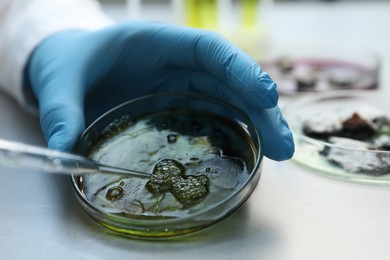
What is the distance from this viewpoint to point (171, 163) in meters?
0.95

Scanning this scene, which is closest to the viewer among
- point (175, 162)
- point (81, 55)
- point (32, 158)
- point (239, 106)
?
point (32, 158)

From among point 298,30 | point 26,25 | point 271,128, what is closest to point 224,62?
point 271,128

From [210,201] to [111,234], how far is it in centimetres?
19

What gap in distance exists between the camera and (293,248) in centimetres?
87

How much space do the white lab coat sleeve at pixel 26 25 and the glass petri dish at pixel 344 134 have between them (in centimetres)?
68

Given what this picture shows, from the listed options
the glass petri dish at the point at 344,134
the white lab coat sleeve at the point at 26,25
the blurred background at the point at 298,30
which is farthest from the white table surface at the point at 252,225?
the blurred background at the point at 298,30

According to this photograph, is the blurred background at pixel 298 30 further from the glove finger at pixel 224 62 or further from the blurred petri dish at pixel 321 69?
the glove finger at pixel 224 62

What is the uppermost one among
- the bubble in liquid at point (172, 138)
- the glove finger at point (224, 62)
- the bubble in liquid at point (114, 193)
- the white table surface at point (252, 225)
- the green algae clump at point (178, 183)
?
the glove finger at point (224, 62)

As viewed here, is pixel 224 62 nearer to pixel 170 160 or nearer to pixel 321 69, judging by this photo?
pixel 170 160

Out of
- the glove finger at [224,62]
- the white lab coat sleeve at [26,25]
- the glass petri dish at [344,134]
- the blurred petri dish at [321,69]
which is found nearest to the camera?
the glove finger at [224,62]

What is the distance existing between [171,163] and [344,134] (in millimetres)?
451

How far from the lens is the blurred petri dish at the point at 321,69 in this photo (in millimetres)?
1531

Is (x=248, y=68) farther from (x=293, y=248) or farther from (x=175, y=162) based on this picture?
(x=293, y=248)

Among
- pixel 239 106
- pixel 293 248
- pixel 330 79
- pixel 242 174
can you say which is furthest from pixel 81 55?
pixel 330 79
